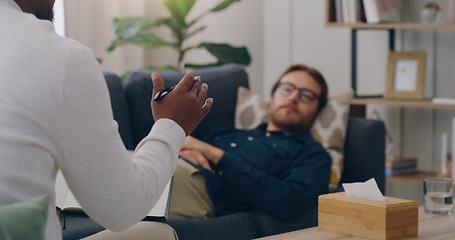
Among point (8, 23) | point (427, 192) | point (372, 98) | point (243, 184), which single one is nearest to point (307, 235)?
point (427, 192)

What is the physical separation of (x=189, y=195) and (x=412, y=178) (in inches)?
51.7

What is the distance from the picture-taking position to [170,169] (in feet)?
3.39

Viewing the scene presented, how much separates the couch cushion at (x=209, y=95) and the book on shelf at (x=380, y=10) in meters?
0.72

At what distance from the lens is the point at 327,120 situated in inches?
92.7

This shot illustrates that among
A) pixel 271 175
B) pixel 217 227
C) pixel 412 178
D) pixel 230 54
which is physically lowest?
pixel 412 178

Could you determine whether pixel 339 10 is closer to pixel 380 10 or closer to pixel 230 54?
pixel 380 10

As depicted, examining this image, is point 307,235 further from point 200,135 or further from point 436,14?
point 436,14

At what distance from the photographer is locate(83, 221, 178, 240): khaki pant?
3.90 ft

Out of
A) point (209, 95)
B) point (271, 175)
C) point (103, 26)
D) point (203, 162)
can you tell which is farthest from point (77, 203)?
point (103, 26)

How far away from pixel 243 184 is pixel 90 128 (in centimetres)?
121

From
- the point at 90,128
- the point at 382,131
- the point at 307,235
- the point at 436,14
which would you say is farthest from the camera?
the point at 436,14

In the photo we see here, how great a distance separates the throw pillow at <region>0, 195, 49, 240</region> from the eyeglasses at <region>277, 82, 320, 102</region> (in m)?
1.60

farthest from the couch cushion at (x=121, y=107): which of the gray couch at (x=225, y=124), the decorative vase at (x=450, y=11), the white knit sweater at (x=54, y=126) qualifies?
the decorative vase at (x=450, y=11)

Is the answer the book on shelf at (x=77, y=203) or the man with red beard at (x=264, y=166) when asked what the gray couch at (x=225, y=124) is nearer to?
the man with red beard at (x=264, y=166)
